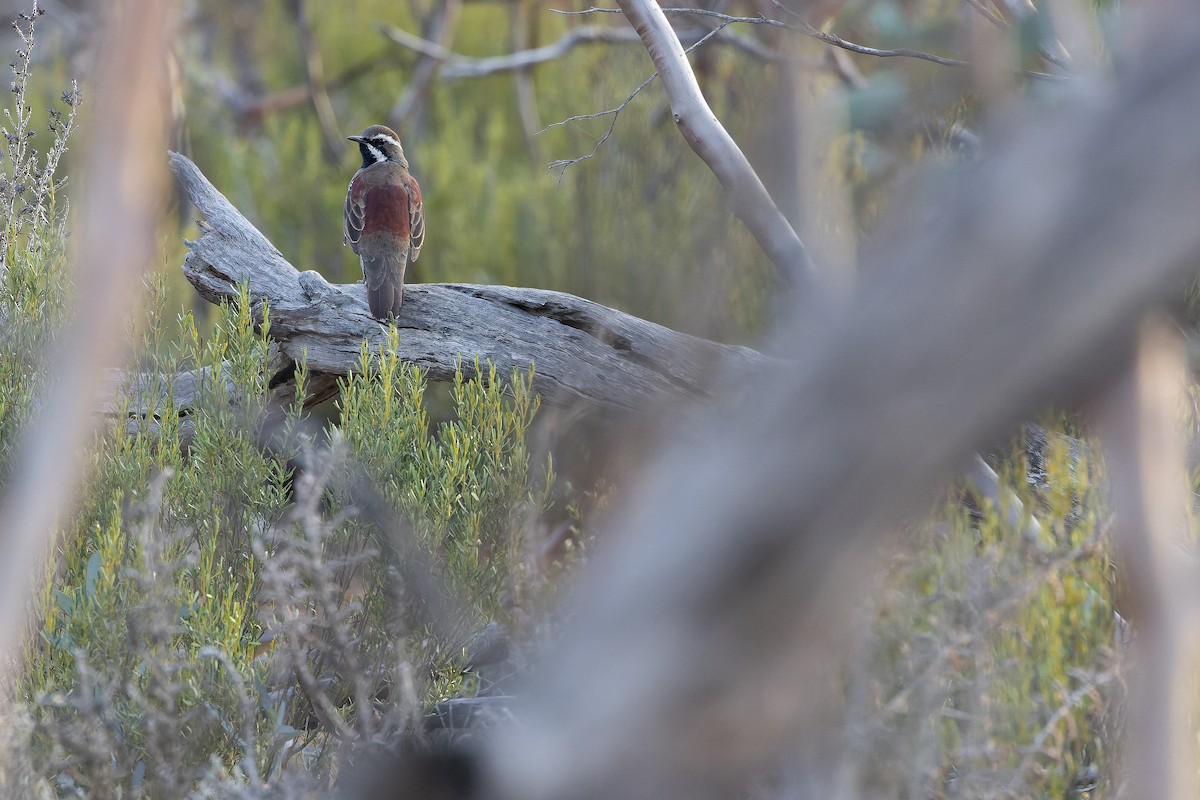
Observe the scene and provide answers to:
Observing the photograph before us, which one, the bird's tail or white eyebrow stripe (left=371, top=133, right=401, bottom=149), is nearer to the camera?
the bird's tail

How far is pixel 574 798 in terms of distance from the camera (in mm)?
751

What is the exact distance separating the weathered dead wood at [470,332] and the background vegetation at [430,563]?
111 mm

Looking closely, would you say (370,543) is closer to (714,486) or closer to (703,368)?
(703,368)

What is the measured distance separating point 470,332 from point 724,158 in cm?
95

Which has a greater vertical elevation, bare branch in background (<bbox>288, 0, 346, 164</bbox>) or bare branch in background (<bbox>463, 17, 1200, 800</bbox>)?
bare branch in background (<bbox>288, 0, 346, 164</bbox>)

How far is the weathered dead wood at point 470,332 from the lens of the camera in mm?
3350

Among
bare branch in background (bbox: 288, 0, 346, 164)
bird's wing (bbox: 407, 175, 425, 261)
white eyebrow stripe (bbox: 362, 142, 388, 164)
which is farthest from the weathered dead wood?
bare branch in background (bbox: 288, 0, 346, 164)

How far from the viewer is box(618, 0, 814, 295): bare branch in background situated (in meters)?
3.22

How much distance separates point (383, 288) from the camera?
3.45 m

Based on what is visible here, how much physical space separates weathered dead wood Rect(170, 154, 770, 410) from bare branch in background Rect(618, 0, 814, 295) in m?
0.35

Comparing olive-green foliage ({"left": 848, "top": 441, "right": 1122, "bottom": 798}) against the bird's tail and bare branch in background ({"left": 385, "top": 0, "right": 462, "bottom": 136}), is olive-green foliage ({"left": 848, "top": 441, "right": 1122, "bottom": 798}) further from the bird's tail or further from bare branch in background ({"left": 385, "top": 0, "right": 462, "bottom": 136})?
bare branch in background ({"left": 385, "top": 0, "right": 462, "bottom": 136})

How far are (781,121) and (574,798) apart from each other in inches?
128

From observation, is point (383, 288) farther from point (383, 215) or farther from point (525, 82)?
point (525, 82)

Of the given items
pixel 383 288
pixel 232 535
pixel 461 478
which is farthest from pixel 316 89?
pixel 461 478
